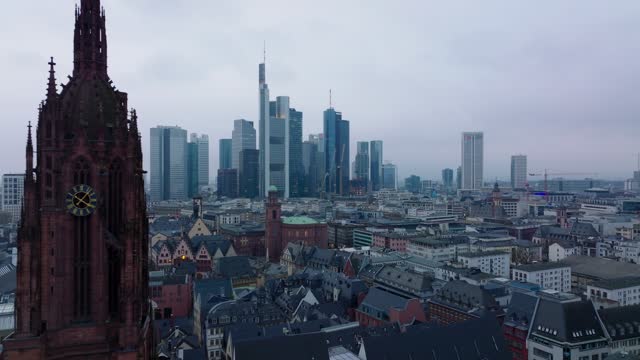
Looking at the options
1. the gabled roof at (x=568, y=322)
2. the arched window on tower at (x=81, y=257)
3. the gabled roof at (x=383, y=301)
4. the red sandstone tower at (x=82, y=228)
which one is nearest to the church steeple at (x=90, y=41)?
the red sandstone tower at (x=82, y=228)

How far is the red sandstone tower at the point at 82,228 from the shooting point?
22.4 meters

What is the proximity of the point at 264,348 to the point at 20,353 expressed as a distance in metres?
36.1

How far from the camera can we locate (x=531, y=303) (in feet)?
257

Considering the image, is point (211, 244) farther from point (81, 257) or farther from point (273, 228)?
point (81, 257)

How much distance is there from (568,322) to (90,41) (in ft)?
222

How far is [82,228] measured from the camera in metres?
23.0

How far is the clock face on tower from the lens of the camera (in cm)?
2261

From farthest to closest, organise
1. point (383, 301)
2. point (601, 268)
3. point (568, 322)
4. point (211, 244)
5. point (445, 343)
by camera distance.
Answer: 1. point (211, 244)
2. point (601, 268)
3. point (383, 301)
4. point (568, 322)
5. point (445, 343)

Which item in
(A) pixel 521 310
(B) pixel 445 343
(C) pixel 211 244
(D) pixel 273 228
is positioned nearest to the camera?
(B) pixel 445 343

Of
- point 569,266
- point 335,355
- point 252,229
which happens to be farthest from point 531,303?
point 252,229

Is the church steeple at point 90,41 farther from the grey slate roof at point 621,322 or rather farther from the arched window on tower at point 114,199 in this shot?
Result: the grey slate roof at point 621,322

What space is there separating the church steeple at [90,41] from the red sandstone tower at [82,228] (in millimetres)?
46

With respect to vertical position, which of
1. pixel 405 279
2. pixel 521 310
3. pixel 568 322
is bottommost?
pixel 405 279

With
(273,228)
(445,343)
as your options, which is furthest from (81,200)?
(273,228)
